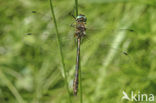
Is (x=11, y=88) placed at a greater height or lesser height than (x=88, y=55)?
lesser

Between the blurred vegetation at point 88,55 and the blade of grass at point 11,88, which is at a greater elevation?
the blurred vegetation at point 88,55

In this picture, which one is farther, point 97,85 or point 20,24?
point 20,24

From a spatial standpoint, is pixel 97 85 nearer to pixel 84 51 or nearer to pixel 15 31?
pixel 84 51

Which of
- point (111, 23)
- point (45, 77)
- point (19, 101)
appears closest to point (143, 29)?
point (111, 23)

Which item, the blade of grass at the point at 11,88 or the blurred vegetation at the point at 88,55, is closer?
the blurred vegetation at the point at 88,55

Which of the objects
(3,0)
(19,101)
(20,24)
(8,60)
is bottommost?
(19,101)

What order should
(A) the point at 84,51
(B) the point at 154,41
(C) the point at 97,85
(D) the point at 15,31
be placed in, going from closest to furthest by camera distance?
(C) the point at 97,85 → (B) the point at 154,41 → (A) the point at 84,51 → (D) the point at 15,31

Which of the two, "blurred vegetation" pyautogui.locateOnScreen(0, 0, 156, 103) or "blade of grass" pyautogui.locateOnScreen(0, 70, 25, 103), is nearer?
"blurred vegetation" pyautogui.locateOnScreen(0, 0, 156, 103)

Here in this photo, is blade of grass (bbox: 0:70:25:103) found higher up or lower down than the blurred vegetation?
lower down
